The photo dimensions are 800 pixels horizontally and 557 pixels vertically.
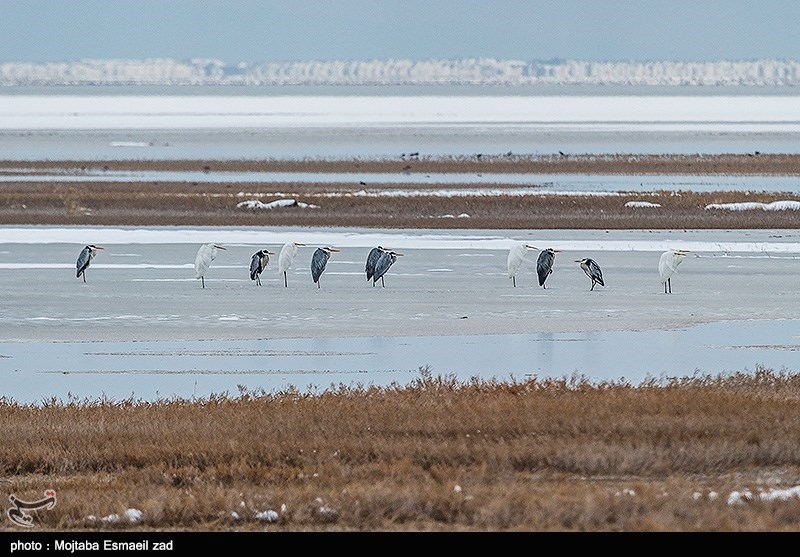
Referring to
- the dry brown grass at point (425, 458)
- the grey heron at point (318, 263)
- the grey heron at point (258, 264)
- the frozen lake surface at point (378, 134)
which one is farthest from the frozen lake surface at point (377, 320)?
the frozen lake surface at point (378, 134)

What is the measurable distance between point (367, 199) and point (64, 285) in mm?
15712

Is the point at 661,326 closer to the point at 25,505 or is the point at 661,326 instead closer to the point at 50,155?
the point at 25,505

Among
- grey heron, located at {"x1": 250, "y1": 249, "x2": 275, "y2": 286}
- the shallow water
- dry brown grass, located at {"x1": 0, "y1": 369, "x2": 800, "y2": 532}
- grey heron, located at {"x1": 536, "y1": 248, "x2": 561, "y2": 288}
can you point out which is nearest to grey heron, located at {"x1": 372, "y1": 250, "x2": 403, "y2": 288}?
grey heron, located at {"x1": 250, "y1": 249, "x2": 275, "y2": 286}

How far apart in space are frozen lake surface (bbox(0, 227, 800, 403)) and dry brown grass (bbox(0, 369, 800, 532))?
202 cm

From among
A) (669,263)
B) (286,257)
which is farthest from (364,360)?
(286,257)

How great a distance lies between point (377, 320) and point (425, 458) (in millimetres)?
7940

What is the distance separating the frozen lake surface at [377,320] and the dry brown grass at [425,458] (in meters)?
2.02

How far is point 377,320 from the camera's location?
16.5m

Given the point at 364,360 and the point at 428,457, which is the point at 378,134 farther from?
the point at 428,457

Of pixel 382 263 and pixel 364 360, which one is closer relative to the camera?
pixel 364 360

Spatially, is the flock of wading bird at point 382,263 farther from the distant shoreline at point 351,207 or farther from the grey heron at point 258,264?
the distant shoreline at point 351,207

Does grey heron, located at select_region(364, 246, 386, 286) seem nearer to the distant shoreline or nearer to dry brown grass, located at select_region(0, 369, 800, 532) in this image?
dry brown grass, located at select_region(0, 369, 800, 532)

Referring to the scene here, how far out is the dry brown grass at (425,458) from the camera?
7.17 m

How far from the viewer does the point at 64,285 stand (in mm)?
19688
